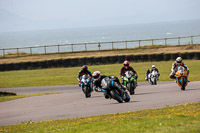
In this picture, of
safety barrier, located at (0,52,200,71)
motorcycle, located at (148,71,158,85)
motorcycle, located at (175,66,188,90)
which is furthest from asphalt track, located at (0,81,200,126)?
safety barrier, located at (0,52,200,71)

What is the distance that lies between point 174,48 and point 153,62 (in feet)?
31.2

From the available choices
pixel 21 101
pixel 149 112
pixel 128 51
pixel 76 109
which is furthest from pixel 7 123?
pixel 128 51

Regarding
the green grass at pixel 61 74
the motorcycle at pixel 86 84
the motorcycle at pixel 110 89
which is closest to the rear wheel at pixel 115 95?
the motorcycle at pixel 110 89

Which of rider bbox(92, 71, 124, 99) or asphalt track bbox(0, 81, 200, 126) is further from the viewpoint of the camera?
rider bbox(92, 71, 124, 99)

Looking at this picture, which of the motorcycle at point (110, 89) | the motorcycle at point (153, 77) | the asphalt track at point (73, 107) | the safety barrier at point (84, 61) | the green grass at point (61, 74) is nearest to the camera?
the asphalt track at point (73, 107)

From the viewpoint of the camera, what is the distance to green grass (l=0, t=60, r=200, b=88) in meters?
31.2

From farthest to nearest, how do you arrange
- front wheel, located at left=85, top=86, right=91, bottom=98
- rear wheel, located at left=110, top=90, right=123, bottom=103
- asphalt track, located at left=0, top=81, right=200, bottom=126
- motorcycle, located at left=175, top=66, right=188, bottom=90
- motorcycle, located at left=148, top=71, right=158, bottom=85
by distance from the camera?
motorcycle, located at left=148, top=71, right=158, bottom=85
front wheel, located at left=85, top=86, right=91, bottom=98
motorcycle, located at left=175, top=66, right=188, bottom=90
rear wheel, located at left=110, top=90, right=123, bottom=103
asphalt track, located at left=0, top=81, right=200, bottom=126

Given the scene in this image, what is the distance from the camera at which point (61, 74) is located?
122 ft

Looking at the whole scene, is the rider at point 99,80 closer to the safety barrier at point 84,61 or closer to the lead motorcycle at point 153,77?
the lead motorcycle at point 153,77

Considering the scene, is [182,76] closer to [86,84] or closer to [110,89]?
Result: [86,84]

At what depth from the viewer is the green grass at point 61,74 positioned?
3117 cm

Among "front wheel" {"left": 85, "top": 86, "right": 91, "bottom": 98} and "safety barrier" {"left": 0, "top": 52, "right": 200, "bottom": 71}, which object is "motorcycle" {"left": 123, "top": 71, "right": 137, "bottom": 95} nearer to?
"front wheel" {"left": 85, "top": 86, "right": 91, "bottom": 98}

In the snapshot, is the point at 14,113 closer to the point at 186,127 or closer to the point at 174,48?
the point at 186,127

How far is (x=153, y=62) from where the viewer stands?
40844 mm
